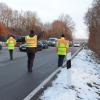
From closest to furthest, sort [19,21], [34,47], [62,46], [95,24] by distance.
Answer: [34,47] < [62,46] < [95,24] < [19,21]

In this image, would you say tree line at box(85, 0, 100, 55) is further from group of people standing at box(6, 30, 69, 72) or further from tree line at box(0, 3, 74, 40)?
tree line at box(0, 3, 74, 40)

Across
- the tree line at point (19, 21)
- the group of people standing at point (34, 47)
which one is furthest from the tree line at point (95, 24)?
the tree line at point (19, 21)

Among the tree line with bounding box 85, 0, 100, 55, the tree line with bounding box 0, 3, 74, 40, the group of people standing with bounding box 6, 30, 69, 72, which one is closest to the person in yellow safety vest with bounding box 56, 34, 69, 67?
the group of people standing with bounding box 6, 30, 69, 72

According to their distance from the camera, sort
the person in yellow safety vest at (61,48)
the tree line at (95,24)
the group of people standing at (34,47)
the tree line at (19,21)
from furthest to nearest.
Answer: the tree line at (19,21) → the tree line at (95,24) → the person in yellow safety vest at (61,48) → the group of people standing at (34,47)

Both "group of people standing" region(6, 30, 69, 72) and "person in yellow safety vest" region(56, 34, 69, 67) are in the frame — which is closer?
"group of people standing" region(6, 30, 69, 72)

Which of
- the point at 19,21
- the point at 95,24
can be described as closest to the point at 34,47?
the point at 95,24

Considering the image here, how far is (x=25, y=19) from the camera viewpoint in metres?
134

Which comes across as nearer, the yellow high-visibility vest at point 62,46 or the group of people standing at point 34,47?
the group of people standing at point 34,47

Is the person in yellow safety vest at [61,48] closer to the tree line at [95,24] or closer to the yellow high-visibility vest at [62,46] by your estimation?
the yellow high-visibility vest at [62,46]

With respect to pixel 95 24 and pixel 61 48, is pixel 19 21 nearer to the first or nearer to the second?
pixel 95 24

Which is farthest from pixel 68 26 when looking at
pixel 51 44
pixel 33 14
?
pixel 51 44

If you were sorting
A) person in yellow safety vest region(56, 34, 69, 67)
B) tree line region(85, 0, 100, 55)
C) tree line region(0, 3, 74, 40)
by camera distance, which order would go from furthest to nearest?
tree line region(0, 3, 74, 40), tree line region(85, 0, 100, 55), person in yellow safety vest region(56, 34, 69, 67)

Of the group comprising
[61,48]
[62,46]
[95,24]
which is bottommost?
[61,48]

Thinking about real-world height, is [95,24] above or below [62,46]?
above
